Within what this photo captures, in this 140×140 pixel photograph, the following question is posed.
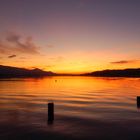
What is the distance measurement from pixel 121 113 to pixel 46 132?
9.57m

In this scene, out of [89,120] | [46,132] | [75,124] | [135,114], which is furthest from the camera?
[135,114]

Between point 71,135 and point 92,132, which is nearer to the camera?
point 71,135

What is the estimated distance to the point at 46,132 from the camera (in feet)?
48.7

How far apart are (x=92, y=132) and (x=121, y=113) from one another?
7311mm

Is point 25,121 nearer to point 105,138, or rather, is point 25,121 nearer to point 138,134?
point 105,138

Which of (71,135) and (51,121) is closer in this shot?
(71,135)

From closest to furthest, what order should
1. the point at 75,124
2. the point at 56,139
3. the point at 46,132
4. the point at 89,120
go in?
the point at 56,139 → the point at 46,132 → the point at 75,124 → the point at 89,120

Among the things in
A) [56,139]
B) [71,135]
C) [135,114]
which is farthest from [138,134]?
[135,114]

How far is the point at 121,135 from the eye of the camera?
556 inches

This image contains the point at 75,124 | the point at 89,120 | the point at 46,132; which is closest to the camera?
the point at 46,132

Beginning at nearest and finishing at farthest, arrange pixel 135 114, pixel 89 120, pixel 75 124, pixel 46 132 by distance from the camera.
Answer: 1. pixel 46 132
2. pixel 75 124
3. pixel 89 120
4. pixel 135 114

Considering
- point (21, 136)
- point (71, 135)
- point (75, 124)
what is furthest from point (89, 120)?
point (21, 136)

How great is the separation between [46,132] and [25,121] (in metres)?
3.88

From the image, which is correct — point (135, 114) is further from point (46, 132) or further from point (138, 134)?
point (46, 132)
